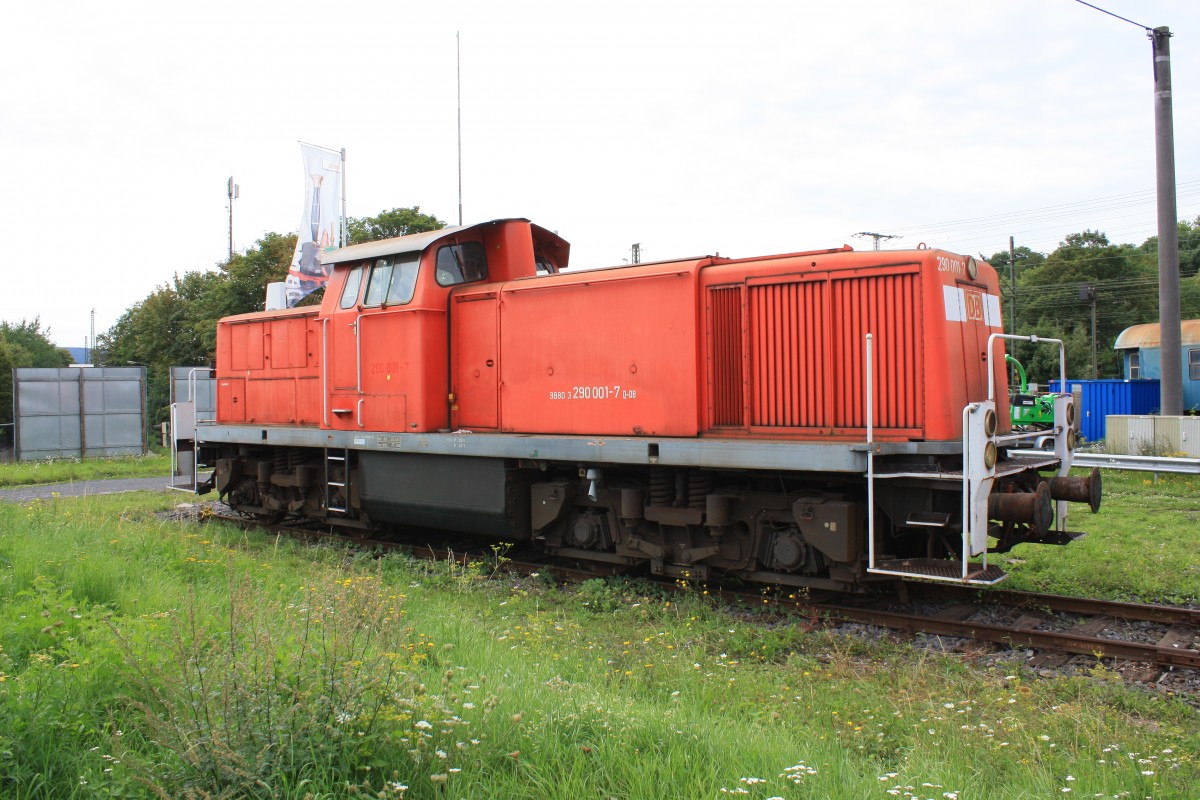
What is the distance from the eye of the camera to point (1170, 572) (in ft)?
26.9

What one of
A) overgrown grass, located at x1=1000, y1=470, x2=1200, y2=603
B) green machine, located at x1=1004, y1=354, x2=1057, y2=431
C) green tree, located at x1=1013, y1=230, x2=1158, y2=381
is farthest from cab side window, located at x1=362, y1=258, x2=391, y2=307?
green tree, located at x1=1013, y1=230, x2=1158, y2=381

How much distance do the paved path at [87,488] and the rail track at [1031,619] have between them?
13.9 meters

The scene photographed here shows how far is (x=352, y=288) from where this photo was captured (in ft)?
34.8

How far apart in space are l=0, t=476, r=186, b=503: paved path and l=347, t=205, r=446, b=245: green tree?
14685 millimetres

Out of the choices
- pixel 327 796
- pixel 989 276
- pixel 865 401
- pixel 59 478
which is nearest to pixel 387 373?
pixel 865 401

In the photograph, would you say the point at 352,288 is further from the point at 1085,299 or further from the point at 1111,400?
the point at 1085,299

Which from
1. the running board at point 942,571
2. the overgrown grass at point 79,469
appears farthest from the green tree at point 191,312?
the running board at point 942,571

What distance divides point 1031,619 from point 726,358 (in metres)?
3.40

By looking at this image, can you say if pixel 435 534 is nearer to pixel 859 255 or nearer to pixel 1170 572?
pixel 859 255

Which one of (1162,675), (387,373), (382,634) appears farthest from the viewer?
(387,373)

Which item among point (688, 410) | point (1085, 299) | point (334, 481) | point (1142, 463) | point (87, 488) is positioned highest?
point (1085, 299)

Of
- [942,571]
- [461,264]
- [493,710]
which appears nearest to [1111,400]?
[461,264]

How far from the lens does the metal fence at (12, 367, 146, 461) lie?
22.8 m

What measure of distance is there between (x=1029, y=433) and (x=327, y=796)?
6.70m
